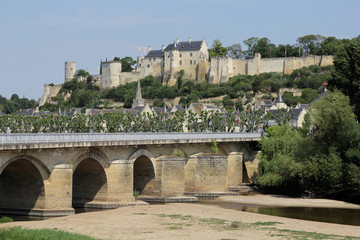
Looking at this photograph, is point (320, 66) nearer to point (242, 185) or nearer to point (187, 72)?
point (187, 72)

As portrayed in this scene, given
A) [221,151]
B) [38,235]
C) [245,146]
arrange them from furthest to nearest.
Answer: [245,146] → [221,151] → [38,235]

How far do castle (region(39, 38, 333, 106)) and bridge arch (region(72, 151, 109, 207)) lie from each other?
292 feet

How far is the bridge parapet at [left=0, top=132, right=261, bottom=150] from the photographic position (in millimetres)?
29359

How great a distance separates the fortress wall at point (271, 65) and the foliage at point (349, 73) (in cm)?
7474

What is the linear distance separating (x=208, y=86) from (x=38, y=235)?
100572mm

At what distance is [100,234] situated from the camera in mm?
25188

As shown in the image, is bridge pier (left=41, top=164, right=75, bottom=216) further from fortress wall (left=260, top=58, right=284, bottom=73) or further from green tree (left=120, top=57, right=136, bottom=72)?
green tree (left=120, top=57, right=136, bottom=72)

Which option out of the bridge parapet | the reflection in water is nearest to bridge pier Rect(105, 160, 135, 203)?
the bridge parapet

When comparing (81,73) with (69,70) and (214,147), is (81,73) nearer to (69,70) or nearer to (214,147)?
(69,70)

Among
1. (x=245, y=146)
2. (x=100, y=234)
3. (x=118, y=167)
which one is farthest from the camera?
(x=245, y=146)

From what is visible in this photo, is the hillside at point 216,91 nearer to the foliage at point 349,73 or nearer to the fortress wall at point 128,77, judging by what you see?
the fortress wall at point 128,77

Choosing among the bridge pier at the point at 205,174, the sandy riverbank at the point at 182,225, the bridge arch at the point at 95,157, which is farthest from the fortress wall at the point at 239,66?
the sandy riverbank at the point at 182,225

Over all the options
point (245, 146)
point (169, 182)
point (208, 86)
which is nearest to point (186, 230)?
point (169, 182)

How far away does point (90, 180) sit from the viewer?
3712cm
